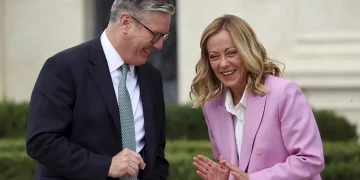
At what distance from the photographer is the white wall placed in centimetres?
930

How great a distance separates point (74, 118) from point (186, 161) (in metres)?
3.03

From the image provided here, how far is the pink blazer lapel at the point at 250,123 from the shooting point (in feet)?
11.5

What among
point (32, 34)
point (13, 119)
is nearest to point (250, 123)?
point (13, 119)

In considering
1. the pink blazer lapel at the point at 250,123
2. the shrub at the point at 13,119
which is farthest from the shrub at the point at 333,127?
the pink blazer lapel at the point at 250,123

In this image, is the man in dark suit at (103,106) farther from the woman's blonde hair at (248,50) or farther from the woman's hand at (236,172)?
the woman's hand at (236,172)

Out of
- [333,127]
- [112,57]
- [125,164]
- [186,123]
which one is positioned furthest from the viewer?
[186,123]

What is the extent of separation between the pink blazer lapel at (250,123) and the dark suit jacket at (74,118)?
0.43 meters

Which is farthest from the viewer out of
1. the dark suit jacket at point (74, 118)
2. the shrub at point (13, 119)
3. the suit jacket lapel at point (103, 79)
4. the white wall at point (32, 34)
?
the white wall at point (32, 34)

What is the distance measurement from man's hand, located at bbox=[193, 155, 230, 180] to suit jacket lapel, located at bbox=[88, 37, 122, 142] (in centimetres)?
37

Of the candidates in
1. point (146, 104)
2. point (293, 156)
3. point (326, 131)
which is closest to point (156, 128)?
point (146, 104)

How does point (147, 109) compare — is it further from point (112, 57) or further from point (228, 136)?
point (228, 136)

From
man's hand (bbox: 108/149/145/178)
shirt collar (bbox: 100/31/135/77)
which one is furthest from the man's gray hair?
man's hand (bbox: 108/149/145/178)

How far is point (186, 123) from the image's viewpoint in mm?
8406

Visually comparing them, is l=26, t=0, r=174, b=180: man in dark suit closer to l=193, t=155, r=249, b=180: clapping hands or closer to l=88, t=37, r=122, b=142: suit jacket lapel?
l=88, t=37, r=122, b=142: suit jacket lapel
